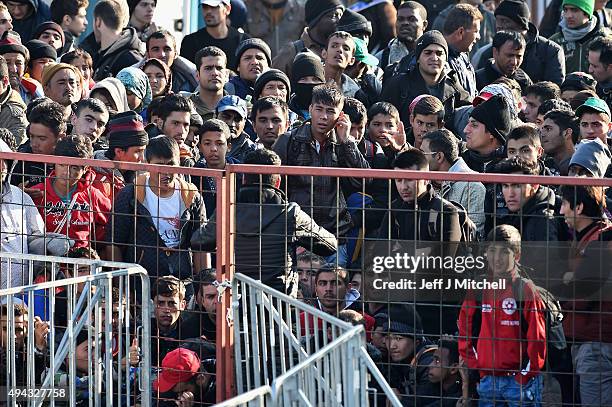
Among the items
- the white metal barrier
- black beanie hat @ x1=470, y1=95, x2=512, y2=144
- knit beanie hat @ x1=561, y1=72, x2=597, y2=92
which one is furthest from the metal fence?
knit beanie hat @ x1=561, y1=72, x2=597, y2=92

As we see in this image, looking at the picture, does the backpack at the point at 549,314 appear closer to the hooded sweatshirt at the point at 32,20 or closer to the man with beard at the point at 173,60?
the man with beard at the point at 173,60

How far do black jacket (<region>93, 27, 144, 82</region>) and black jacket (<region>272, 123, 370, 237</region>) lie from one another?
3.32m

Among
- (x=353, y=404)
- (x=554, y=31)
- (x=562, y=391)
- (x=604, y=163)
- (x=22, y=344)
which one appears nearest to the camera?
(x=353, y=404)

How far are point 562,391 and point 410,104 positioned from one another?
13.8ft

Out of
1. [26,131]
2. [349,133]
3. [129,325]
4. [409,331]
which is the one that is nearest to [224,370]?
[129,325]

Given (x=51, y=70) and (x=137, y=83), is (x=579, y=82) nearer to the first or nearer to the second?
(x=137, y=83)

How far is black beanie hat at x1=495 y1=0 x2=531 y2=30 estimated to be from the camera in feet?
43.2

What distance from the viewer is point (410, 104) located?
37.2ft

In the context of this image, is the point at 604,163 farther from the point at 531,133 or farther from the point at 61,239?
the point at 61,239

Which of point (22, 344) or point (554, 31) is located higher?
point (554, 31)

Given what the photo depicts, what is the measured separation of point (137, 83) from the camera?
11.7 meters

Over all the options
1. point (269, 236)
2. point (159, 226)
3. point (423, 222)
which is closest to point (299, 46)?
point (159, 226)

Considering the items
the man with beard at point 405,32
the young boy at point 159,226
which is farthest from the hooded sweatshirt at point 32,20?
the young boy at point 159,226

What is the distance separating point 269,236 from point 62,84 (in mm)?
4180
